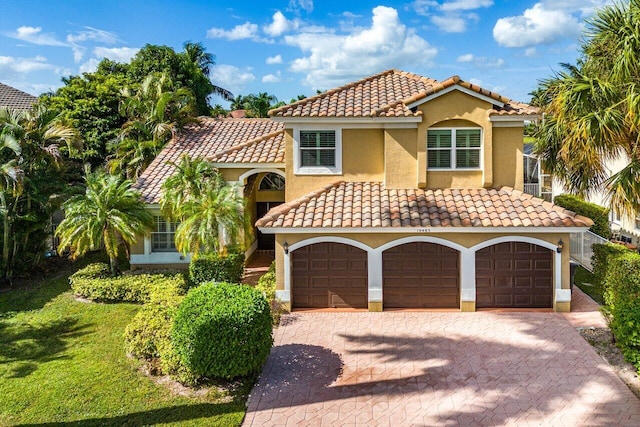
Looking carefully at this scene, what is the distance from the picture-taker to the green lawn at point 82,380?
10.0m

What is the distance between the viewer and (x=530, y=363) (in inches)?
475

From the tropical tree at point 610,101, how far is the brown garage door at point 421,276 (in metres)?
5.40

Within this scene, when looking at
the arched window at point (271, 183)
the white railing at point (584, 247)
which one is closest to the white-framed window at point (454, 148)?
the white railing at point (584, 247)

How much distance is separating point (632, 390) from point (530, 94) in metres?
65.0

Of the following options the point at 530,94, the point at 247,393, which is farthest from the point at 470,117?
the point at 530,94

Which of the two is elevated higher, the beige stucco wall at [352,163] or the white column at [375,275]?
the beige stucco wall at [352,163]

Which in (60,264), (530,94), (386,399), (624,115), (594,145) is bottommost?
(386,399)

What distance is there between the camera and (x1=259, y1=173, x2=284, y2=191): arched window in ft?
87.3

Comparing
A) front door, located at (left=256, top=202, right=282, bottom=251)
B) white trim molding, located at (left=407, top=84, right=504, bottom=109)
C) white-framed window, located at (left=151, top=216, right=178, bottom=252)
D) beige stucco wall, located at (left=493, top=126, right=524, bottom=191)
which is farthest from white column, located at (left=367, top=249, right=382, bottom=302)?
front door, located at (left=256, top=202, right=282, bottom=251)

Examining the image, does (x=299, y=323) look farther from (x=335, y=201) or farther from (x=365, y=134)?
(x=365, y=134)

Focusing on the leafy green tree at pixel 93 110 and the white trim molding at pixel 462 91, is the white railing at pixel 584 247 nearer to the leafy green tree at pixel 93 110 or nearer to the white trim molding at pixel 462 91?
the white trim molding at pixel 462 91

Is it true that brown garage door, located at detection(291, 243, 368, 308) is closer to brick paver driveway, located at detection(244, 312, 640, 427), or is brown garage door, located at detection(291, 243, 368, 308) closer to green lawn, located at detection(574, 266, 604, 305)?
brick paver driveway, located at detection(244, 312, 640, 427)

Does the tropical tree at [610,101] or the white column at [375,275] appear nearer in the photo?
the tropical tree at [610,101]

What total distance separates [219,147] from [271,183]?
3.66m
